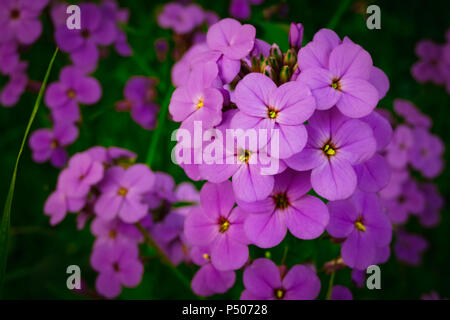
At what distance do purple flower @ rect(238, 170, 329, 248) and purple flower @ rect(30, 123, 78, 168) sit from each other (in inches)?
45.9

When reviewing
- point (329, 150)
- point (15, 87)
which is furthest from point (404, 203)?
point (15, 87)

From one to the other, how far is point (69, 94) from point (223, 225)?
1196 millimetres

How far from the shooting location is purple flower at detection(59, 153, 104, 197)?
1.45 m

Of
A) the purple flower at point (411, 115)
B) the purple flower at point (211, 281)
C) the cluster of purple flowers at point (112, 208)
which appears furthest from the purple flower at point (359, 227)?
the purple flower at point (411, 115)

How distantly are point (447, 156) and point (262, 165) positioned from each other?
189cm

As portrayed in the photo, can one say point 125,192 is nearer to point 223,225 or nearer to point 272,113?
point 223,225

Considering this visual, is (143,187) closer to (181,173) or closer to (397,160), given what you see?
(181,173)

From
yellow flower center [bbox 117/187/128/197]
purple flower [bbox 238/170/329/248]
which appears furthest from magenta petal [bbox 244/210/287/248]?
yellow flower center [bbox 117/187/128/197]

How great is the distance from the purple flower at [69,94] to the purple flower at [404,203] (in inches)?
58.9

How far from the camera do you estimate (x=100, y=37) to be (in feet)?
6.60

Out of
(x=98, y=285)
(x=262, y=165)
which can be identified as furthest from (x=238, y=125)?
(x=98, y=285)

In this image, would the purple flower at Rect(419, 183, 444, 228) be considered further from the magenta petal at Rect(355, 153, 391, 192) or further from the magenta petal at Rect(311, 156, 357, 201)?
the magenta petal at Rect(311, 156, 357, 201)

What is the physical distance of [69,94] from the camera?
197cm
